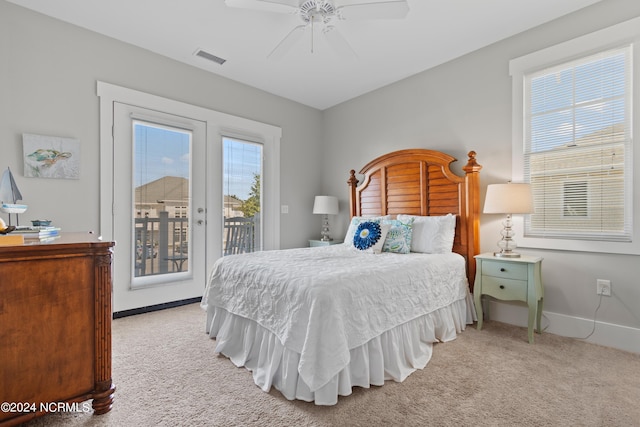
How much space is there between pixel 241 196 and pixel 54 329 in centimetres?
273

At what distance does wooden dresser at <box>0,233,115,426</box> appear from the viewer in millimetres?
1316

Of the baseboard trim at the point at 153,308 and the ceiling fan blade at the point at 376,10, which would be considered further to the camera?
the baseboard trim at the point at 153,308

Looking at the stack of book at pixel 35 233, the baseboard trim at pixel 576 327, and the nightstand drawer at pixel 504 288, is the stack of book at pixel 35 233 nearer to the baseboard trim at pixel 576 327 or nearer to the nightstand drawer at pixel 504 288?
the nightstand drawer at pixel 504 288

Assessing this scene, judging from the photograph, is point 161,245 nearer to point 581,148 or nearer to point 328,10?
point 328,10

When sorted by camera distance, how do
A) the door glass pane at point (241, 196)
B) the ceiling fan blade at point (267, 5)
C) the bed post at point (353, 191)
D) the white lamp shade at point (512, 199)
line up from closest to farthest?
the ceiling fan blade at point (267, 5) → the white lamp shade at point (512, 199) → the door glass pane at point (241, 196) → the bed post at point (353, 191)

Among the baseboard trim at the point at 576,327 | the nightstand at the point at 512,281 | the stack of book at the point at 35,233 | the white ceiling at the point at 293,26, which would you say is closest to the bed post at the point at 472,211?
the nightstand at the point at 512,281

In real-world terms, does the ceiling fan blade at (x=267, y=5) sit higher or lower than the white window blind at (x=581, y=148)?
higher

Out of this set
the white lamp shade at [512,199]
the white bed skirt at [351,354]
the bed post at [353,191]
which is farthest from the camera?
the bed post at [353,191]

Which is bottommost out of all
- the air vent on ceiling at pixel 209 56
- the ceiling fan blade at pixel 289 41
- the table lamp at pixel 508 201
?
the table lamp at pixel 508 201

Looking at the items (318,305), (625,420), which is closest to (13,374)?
(318,305)

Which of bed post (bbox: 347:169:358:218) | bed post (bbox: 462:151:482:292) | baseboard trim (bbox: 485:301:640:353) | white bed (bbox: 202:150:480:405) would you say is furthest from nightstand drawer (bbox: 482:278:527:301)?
bed post (bbox: 347:169:358:218)

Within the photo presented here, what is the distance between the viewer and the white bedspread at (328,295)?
1.58m

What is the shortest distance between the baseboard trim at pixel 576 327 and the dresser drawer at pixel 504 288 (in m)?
0.44

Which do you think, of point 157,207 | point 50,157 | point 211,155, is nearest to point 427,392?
point 157,207
